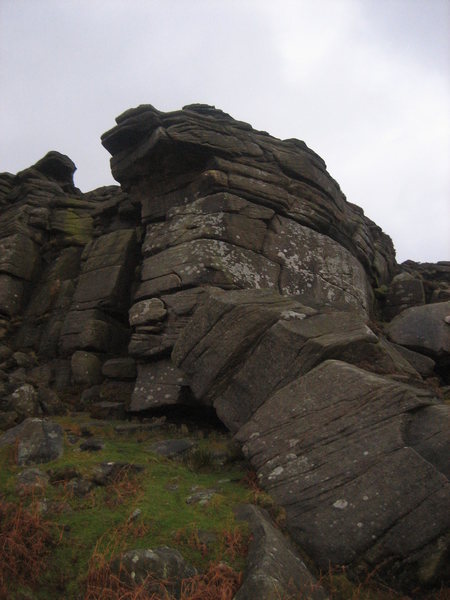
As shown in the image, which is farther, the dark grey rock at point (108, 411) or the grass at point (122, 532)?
the dark grey rock at point (108, 411)

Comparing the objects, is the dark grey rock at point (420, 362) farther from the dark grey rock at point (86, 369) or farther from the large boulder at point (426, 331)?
the dark grey rock at point (86, 369)

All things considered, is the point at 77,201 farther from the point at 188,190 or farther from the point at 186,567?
the point at 186,567

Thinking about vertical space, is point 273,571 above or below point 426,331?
below

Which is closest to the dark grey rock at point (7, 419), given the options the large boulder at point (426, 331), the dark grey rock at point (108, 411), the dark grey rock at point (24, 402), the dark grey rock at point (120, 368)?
the dark grey rock at point (24, 402)

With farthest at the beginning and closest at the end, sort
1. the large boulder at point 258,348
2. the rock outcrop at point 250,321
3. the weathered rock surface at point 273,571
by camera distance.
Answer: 1. the large boulder at point 258,348
2. the rock outcrop at point 250,321
3. the weathered rock surface at point 273,571

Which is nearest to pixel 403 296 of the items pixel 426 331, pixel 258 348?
pixel 426 331

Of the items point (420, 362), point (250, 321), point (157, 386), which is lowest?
point (157, 386)

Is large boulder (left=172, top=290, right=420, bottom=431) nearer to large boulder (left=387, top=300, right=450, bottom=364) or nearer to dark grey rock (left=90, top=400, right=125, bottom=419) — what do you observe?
dark grey rock (left=90, top=400, right=125, bottom=419)

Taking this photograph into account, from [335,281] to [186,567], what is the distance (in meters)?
13.9

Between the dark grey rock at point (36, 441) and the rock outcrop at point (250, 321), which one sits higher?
the rock outcrop at point (250, 321)

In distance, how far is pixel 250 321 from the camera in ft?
34.2

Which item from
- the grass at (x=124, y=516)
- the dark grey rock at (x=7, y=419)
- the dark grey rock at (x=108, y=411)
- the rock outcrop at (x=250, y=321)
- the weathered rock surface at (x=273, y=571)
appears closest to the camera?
the weathered rock surface at (x=273, y=571)

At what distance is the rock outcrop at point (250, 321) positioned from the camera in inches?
257

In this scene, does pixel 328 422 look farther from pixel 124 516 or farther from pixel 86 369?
pixel 86 369
